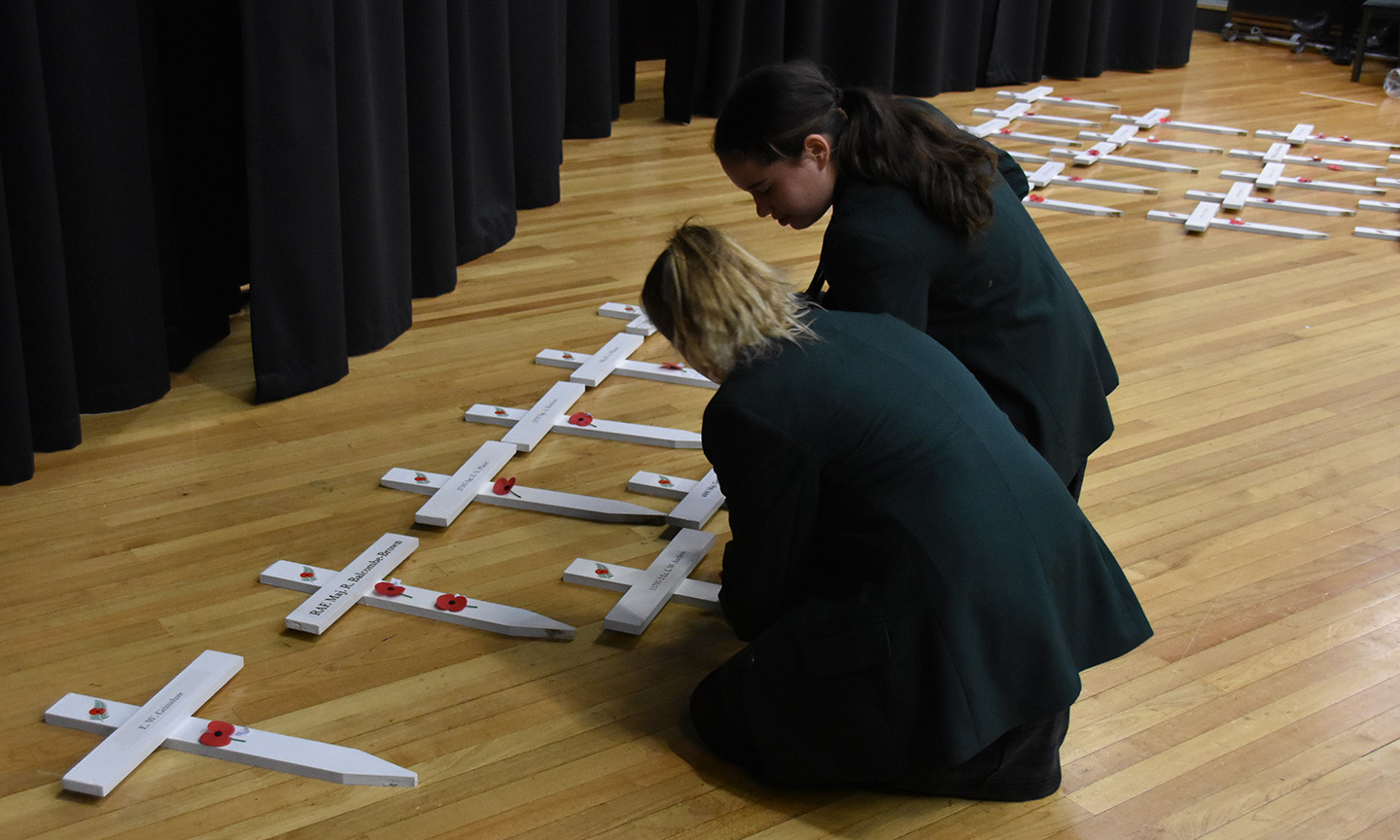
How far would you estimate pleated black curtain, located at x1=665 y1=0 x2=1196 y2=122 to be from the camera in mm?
5629

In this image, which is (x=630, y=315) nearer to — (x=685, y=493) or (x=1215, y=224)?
(x=685, y=493)

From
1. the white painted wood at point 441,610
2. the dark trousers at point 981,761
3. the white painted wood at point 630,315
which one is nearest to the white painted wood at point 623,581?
the white painted wood at point 441,610

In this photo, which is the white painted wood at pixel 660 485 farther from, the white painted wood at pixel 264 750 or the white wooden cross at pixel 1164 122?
the white wooden cross at pixel 1164 122

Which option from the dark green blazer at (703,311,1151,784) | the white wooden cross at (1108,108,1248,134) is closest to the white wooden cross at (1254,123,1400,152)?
the white wooden cross at (1108,108,1248,134)

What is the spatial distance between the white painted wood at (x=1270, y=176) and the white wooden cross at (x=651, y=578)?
333 centimetres

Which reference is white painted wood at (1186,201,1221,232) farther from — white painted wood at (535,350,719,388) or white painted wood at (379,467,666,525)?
white painted wood at (379,467,666,525)

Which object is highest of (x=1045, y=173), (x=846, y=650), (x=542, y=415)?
(x=1045, y=173)

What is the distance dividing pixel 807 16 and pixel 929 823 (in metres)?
4.70

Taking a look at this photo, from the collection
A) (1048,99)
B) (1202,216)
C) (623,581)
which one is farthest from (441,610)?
(1048,99)

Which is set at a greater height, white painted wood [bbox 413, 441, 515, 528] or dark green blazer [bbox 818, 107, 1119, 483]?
dark green blazer [bbox 818, 107, 1119, 483]

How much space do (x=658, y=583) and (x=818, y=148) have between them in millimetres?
778

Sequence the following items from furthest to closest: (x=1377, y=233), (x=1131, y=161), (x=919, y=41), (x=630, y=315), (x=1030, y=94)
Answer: (x=1030, y=94) < (x=919, y=41) < (x=1131, y=161) < (x=1377, y=233) < (x=630, y=315)

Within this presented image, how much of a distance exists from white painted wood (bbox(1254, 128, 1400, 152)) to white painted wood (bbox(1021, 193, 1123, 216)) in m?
1.56

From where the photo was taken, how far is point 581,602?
2213 millimetres
